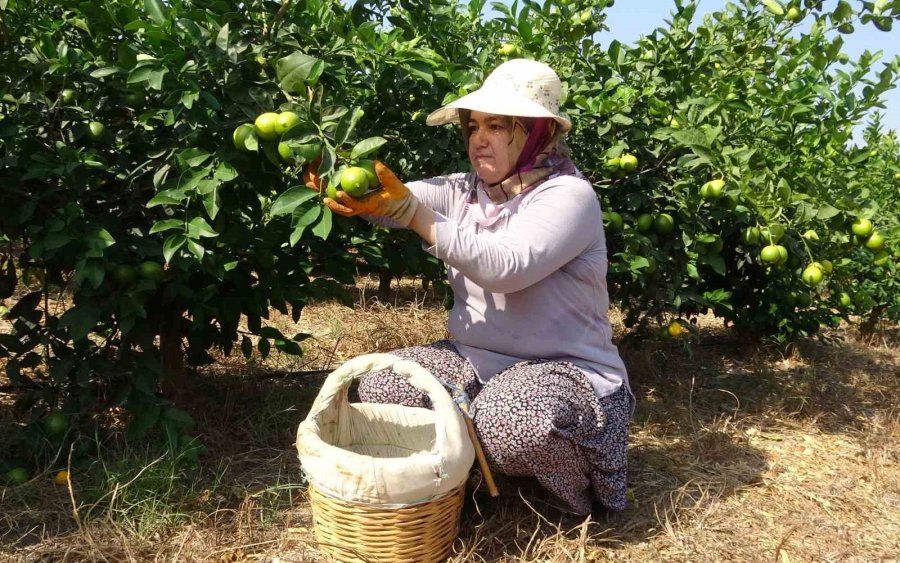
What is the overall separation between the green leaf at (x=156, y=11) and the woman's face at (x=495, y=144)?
74 centimetres

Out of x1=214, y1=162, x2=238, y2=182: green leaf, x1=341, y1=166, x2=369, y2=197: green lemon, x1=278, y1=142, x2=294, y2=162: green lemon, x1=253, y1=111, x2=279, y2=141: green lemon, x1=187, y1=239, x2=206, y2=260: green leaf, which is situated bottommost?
x1=187, y1=239, x2=206, y2=260: green leaf

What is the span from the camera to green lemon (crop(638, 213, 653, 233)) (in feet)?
8.81

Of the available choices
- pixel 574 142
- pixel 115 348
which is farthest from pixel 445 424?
pixel 574 142

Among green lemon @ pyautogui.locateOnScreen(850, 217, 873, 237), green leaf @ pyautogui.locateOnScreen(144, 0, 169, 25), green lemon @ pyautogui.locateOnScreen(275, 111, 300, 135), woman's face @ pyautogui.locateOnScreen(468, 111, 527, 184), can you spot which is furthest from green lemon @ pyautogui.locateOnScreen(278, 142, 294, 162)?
green lemon @ pyautogui.locateOnScreen(850, 217, 873, 237)

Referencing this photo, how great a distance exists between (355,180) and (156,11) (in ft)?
2.01

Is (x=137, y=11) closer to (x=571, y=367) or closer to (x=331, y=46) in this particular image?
(x=331, y=46)

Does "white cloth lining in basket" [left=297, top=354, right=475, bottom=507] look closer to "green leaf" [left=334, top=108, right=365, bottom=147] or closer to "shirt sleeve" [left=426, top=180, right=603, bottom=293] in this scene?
"shirt sleeve" [left=426, top=180, right=603, bottom=293]

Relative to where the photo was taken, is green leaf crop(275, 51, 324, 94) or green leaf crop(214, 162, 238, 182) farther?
green leaf crop(214, 162, 238, 182)

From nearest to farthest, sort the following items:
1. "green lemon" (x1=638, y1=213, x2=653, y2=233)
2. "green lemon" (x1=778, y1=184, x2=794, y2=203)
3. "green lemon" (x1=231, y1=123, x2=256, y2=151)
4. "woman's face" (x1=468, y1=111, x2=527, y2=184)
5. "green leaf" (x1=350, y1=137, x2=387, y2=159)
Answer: "green leaf" (x1=350, y1=137, x2=387, y2=159)
"green lemon" (x1=231, y1=123, x2=256, y2=151)
"woman's face" (x1=468, y1=111, x2=527, y2=184)
"green lemon" (x1=778, y1=184, x2=794, y2=203)
"green lemon" (x1=638, y1=213, x2=653, y2=233)

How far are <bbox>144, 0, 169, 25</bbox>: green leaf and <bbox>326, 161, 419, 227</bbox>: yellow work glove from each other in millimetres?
455

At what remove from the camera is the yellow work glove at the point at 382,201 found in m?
1.58

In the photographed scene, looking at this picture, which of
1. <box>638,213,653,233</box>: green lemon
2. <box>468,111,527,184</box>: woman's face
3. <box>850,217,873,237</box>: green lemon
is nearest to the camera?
<box>468,111,527,184</box>: woman's face

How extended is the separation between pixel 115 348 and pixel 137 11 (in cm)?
92

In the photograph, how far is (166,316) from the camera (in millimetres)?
2264
